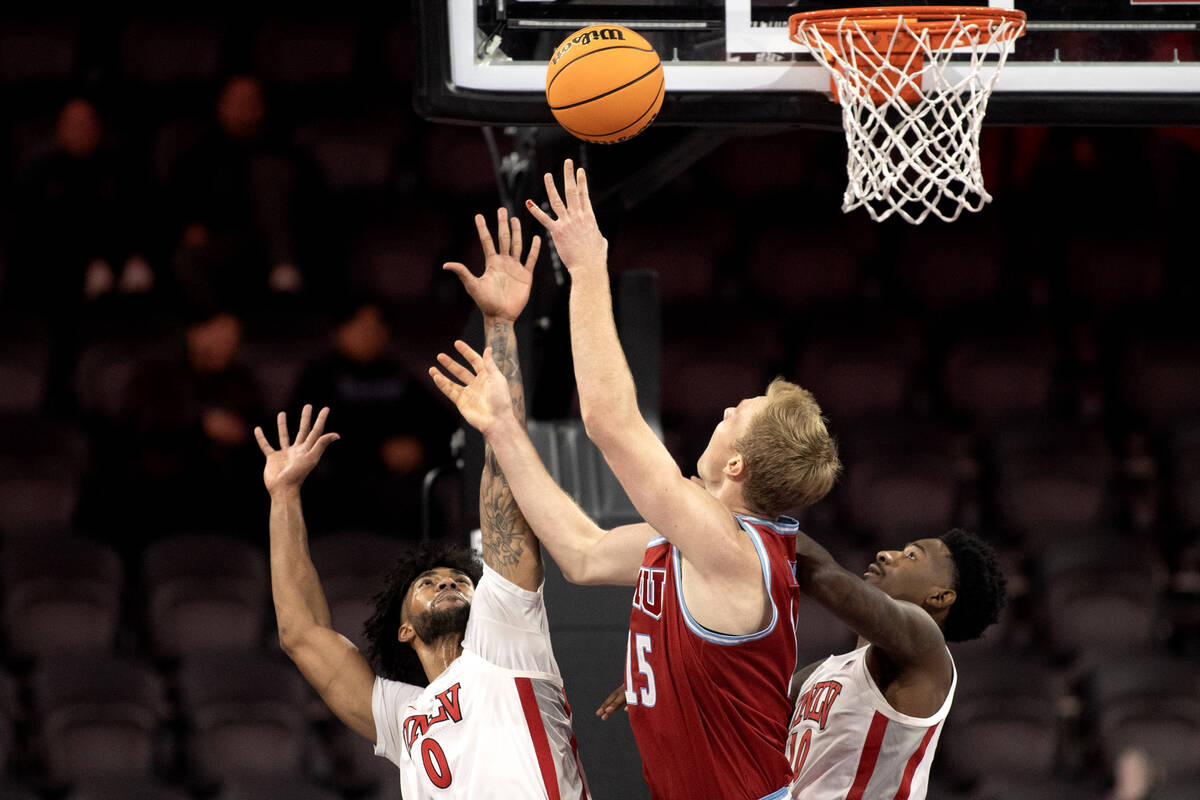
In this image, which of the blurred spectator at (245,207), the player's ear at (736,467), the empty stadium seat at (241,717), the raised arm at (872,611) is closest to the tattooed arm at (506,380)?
the player's ear at (736,467)

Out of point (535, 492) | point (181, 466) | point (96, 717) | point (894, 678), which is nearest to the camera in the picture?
point (535, 492)

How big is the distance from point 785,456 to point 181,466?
405 centimetres

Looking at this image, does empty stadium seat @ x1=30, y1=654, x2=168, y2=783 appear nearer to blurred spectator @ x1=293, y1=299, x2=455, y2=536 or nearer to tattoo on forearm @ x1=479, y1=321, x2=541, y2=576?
blurred spectator @ x1=293, y1=299, x2=455, y2=536

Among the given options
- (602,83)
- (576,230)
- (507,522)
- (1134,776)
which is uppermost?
(602,83)

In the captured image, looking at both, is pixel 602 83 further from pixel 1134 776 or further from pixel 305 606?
pixel 1134 776

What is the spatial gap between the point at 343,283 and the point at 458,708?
177 inches

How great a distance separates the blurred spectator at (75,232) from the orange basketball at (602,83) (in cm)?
457

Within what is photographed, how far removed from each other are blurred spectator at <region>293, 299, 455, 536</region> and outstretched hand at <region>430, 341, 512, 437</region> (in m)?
3.30

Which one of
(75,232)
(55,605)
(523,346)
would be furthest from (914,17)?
(75,232)

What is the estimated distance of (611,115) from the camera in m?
3.17

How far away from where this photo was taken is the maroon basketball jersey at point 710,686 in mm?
2816

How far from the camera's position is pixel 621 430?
2.79 meters

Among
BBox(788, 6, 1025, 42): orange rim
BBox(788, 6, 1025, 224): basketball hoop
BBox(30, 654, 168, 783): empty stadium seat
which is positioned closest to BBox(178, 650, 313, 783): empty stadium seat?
BBox(30, 654, 168, 783): empty stadium seat

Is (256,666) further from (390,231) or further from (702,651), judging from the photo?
(702,651)
